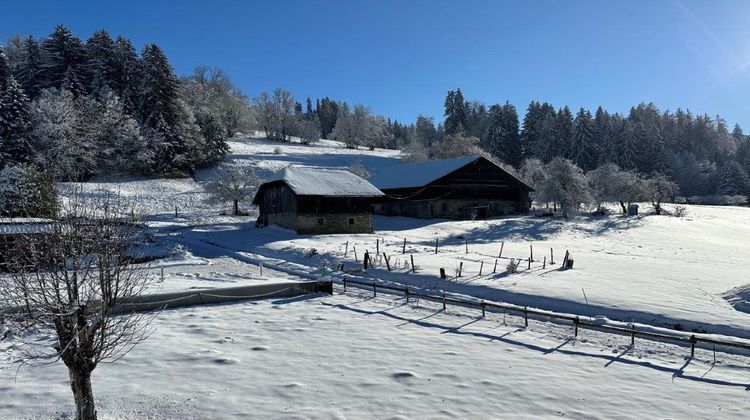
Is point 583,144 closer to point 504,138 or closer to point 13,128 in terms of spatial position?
point 504,138

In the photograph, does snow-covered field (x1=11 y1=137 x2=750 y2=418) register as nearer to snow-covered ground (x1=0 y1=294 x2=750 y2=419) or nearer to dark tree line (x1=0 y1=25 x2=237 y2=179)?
snow-covered ground (x1=0 y1=294 x2=750 y2=419)

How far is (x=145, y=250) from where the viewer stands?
1188 inches

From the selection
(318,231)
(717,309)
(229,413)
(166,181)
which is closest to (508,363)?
(229,413)

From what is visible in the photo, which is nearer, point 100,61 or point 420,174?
point 420,174

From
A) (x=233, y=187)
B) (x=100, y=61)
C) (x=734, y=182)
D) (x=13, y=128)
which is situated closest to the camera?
(x=13, y=128)

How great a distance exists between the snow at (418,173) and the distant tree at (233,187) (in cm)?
1593

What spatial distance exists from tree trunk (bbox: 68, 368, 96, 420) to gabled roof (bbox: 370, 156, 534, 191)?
46887 mm

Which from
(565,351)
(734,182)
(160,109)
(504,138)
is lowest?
(565,351)

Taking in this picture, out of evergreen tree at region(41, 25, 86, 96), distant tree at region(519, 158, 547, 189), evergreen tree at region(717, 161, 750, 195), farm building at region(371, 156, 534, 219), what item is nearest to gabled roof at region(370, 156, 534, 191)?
farm building at region(371, 156, 534, 219)

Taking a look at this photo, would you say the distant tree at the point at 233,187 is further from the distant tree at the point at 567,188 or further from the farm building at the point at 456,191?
the distant tree at the point at 567,188

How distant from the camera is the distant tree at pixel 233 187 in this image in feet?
174

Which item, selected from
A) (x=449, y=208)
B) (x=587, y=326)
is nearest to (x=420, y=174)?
(x=449, y=208)

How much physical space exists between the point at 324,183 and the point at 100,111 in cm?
3578

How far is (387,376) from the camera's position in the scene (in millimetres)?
10000
